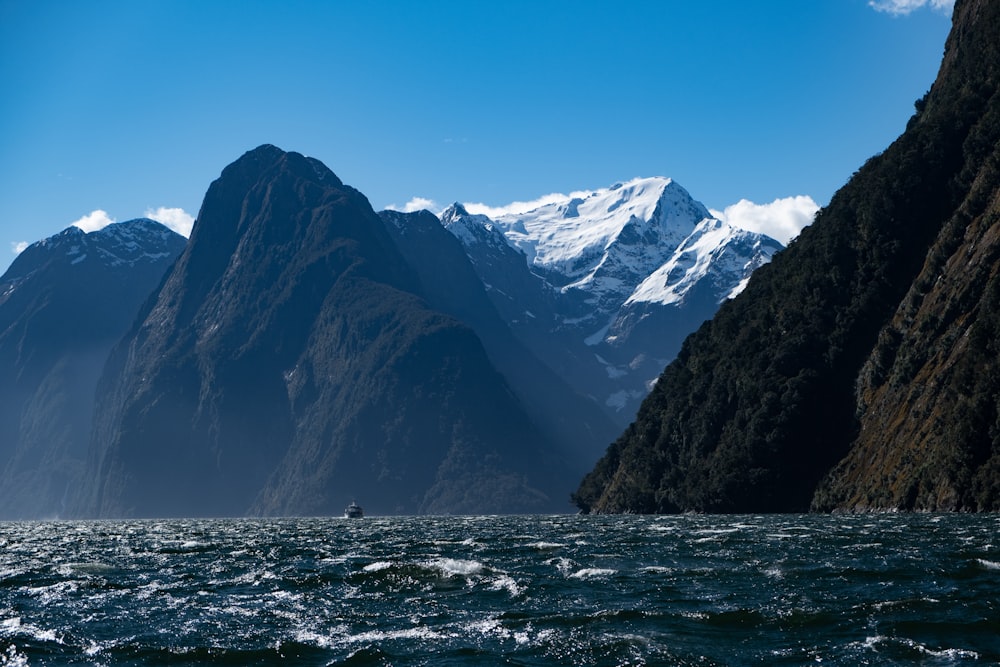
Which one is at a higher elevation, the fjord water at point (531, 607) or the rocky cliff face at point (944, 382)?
the rocky cliff face at point (944, 382)

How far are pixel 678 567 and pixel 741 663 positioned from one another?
1049 inches

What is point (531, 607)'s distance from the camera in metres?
43.8

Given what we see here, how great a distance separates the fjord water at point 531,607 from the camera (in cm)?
3428

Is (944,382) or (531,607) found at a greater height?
(944,382)

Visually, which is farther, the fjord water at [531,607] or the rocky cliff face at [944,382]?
the rocky cliff face at [944,382]

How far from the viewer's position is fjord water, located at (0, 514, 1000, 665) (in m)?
34.3

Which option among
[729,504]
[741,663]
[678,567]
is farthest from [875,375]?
[741,663]

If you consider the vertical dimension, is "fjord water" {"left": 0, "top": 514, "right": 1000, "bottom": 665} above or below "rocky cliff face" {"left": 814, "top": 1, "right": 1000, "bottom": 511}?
below

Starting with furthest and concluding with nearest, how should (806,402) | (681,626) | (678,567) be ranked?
1. (806,402)
2. (678,567)
3. (681,626)

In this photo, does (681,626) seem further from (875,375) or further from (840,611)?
(875,375)

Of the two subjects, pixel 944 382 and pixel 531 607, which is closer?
pixel 531 607

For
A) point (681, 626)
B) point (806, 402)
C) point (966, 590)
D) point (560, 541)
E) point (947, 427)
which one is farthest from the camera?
point (806, 402)

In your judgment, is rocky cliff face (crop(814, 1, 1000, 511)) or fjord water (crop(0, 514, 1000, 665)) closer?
fjord water (crop(0, 514, 1000, 665))

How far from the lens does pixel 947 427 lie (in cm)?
14875
